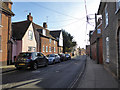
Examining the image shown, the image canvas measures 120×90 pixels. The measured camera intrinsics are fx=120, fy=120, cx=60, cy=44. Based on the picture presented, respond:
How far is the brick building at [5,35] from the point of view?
14.6m

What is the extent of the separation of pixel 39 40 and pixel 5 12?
1192cm

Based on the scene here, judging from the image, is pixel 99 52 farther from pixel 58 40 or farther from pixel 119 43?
pixel 58 40

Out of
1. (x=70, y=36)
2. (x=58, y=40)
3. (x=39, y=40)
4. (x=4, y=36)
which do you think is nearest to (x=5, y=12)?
(x=4, y=36)

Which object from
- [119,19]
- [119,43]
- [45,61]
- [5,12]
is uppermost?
[5,12]

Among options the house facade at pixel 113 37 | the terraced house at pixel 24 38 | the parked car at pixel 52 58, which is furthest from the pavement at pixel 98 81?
the terraced house at pixel 24 38

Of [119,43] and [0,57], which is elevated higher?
[119,43]

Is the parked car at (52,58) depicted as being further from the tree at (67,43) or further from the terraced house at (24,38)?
the tree at (67,43)

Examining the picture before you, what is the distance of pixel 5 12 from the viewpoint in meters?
15.3

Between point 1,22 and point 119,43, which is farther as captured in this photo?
point 1,22

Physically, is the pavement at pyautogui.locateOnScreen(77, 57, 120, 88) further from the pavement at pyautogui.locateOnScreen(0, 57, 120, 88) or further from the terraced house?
the terraced house

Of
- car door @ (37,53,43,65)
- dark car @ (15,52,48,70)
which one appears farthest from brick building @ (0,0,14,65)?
car door @ (37,53,43,65)

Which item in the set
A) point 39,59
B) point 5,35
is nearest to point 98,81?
point 39,59

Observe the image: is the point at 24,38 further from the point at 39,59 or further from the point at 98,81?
the point at 98,81

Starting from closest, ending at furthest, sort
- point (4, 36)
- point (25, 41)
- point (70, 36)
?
point (4, 36) → point (25, 41) → point (70, 36)
